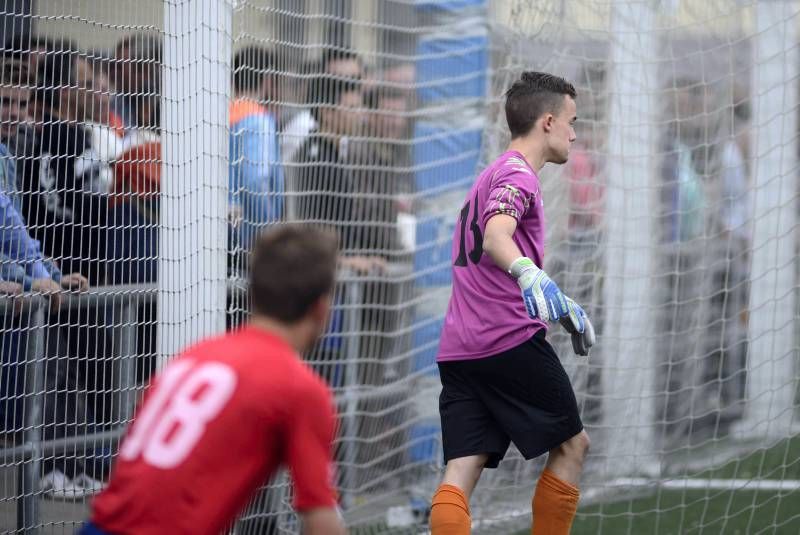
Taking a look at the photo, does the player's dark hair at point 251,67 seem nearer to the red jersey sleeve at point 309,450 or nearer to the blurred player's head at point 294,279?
the blurred player's head at point 294,279

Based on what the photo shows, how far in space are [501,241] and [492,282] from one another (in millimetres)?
305

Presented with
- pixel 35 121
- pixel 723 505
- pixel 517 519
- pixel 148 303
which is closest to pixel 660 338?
pixel 723 505

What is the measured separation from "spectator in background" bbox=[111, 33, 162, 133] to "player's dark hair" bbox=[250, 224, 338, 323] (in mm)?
1969

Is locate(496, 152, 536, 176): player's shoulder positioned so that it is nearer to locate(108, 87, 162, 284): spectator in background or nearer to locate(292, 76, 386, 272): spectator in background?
locate(108, 87, 162, 284): spectator in background

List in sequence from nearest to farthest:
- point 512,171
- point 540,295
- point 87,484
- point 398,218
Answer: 1. point 540,295
2. point 512,171
3. point 87,484
4. point 398,218

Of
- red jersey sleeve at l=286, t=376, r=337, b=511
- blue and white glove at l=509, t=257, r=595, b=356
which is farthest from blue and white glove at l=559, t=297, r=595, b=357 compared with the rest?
red jersey sleeve at l=286, t=376, r=337, b=511

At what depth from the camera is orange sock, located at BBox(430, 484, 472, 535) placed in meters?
4.29

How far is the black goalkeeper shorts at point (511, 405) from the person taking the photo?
14.2 ft

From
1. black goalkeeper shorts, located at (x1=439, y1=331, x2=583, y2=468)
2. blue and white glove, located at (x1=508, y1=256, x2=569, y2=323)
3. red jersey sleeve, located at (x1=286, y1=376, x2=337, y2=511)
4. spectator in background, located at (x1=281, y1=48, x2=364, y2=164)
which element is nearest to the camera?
red jersey sleeve, located at (x1=286, y1=376, x2=337, y2=511)

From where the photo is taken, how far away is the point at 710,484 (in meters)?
6.61

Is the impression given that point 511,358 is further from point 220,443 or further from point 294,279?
point 220,443

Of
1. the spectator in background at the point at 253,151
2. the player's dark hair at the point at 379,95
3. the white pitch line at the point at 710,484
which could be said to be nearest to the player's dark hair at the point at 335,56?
the player's dark hair at the point at 379,95

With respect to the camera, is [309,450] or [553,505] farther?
[553,505]

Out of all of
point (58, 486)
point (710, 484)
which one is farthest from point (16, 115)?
point (710, 484)
